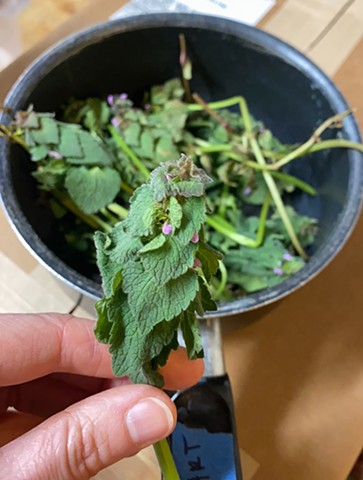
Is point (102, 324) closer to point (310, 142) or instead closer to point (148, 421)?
point (148, 421)

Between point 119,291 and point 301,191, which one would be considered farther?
point 301,191

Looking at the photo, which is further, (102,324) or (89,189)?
(89,189)

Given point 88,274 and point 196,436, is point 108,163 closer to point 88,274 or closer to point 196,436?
point 88,274

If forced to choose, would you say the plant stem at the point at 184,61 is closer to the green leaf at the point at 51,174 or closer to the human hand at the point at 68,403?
the green leaf at the point at 51,174

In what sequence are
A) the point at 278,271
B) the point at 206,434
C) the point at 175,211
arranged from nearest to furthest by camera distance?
the point at 175,211 < the point at 206,434 < the point at 278,271

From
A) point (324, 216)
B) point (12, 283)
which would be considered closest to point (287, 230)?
point (324, 216)

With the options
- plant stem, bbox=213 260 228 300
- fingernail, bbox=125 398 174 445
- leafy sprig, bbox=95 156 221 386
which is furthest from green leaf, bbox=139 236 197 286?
plant stem, bbox=213 260 228 300

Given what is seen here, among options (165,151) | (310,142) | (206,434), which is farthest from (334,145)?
(206,434)

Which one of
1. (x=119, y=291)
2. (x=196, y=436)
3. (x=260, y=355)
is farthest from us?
(x=260, y=355)
